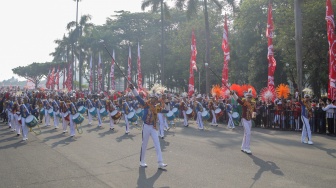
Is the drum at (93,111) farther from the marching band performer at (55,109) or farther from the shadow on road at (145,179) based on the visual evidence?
the shadow on road at (145,179)

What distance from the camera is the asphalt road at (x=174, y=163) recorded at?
8.01m

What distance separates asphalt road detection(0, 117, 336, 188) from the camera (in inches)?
315

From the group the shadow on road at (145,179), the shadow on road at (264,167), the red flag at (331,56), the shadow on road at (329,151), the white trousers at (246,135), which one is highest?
the red flag at (331,56)

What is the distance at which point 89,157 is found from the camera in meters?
11.1

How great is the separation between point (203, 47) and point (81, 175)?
34.6m

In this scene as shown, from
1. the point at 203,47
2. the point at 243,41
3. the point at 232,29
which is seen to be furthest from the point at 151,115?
the point at 232,29

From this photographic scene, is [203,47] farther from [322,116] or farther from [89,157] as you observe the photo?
[89,157]

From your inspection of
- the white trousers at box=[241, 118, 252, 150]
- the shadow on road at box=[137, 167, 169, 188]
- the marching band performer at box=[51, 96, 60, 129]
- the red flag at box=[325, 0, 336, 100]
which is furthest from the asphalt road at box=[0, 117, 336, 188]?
the marching band performer at box=[51, 96, 60, 129]

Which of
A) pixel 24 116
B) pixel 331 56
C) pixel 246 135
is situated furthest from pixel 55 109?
pixel 331 56

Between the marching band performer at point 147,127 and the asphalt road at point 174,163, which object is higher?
the marching band performer at point 147,127

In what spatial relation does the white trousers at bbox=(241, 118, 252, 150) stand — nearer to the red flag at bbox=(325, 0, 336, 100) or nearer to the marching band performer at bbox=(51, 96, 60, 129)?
the red flag at bbox=(325, 0, 336, 100)

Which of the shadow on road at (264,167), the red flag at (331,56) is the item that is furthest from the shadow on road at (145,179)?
the red flag at (331,56)

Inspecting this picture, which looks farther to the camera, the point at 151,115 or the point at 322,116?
the point at 322,116

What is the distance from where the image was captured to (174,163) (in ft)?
33.0
